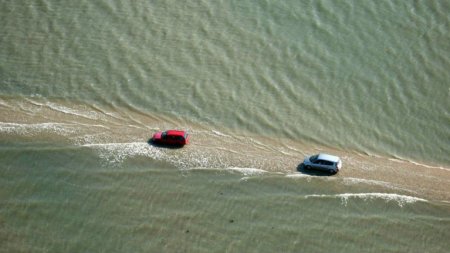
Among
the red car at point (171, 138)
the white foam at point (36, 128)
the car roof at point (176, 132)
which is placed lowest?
the white foam at point (36, 128)

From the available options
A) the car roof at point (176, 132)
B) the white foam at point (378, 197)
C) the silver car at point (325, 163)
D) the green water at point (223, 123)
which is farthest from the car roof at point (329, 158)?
the car roof at point (176, 132)

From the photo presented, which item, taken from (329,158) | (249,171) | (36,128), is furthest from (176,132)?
(329,158)

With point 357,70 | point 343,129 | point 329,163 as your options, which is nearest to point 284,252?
point 329,163

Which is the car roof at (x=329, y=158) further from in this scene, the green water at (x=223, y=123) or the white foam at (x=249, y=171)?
the white foam at (x=249, y=171)

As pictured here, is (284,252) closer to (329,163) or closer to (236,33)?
(329,163)

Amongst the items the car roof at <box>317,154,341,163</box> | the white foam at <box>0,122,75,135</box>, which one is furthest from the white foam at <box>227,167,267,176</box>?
the white foam at <box>0,122,75,135</box>

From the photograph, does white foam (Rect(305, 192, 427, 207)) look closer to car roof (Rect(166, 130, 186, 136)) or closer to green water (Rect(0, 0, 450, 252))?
green water (Rect(0, 0, 450, 252))

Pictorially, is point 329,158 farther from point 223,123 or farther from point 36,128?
point 36,128
